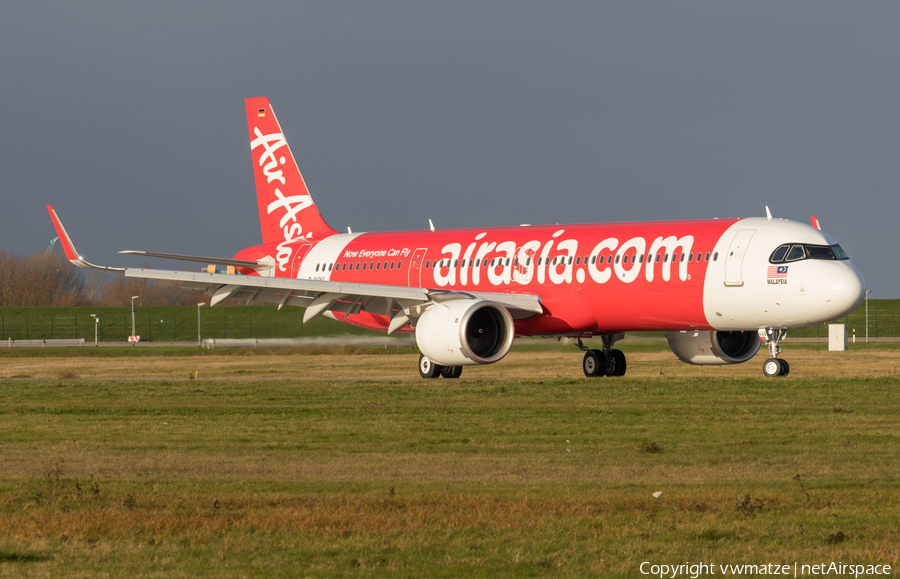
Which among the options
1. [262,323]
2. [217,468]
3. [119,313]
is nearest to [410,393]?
[217,468]

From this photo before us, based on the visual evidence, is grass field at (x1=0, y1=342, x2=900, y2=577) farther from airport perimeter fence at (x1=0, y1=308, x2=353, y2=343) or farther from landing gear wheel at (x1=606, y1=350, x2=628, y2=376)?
airport perimeter fence at (x1=0, y1=308, x2=353, y2=343)

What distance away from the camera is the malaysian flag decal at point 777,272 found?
26.3m

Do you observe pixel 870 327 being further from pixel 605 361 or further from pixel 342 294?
pixel 342 294

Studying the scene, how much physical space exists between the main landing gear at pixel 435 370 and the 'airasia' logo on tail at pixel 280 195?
29.6ft

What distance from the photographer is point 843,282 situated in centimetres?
2589

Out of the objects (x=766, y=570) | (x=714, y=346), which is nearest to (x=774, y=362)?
(x=714, y=346)

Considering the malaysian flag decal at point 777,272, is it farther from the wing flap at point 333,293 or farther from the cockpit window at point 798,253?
the wing flap at point 333,293

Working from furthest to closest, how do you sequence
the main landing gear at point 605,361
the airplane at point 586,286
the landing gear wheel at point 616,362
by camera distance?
the landing gear wheel at point 616,362 → the main landing gear at point 605,361 → the airplane at point 586,286

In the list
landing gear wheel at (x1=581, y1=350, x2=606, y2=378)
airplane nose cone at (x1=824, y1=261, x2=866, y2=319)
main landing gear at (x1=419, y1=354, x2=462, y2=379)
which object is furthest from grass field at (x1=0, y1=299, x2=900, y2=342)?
airplane nose cone at (x1=824, y1=261, x2=866, y2=319)

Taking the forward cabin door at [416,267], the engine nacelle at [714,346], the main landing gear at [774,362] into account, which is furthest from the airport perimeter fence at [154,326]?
the main landing gear at [774,362]

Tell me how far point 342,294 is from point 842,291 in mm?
12963

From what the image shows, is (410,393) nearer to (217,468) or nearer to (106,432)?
(106,432)

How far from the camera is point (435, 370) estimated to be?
1240 inches

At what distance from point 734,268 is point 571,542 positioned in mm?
18761
